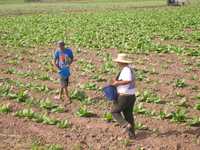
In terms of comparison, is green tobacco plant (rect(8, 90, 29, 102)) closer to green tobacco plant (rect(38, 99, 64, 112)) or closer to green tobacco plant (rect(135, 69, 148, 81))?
green tobacco plant (rect(38, 99, 64, 112))

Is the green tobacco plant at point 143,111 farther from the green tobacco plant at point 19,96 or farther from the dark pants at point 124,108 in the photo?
the green tobacco plant at point 19,96

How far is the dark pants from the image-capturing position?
1004 cm

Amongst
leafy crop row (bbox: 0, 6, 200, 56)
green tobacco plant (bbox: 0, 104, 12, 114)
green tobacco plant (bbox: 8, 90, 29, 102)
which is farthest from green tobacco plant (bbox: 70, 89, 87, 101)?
leafy crop row (bbox: 0, 6, 200, 56)

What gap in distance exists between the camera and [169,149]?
32.3 feet

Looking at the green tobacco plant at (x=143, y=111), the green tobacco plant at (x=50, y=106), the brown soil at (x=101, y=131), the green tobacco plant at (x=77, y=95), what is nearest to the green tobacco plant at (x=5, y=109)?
the brown soil at (x=101, y=131)

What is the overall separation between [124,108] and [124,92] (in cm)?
34

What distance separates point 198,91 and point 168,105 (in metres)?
1.89

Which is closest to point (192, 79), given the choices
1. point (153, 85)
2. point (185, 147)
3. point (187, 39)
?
point (153, 85)

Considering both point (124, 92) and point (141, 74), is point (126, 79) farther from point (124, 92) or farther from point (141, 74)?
point (141, 74)

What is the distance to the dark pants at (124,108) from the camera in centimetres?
1004

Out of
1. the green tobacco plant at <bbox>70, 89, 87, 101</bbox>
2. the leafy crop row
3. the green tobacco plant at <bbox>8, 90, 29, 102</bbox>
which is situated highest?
the green tobacco plant at <bbox>8, 90, 29, 102</bbox>

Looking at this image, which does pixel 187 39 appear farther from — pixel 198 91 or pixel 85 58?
pixel 198 91

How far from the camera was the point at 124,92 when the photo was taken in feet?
32.9

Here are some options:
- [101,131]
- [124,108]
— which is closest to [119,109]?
[124,108]
